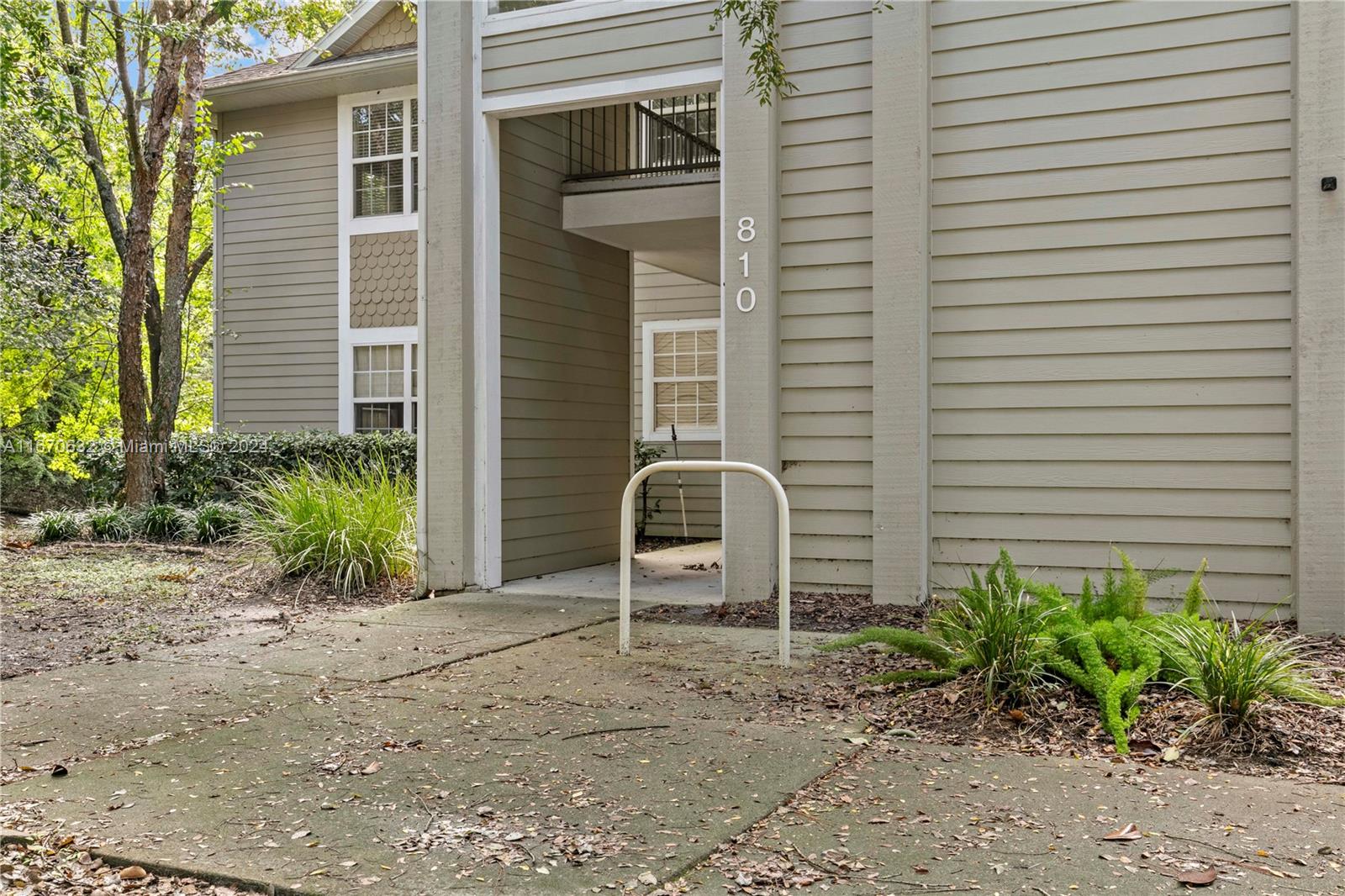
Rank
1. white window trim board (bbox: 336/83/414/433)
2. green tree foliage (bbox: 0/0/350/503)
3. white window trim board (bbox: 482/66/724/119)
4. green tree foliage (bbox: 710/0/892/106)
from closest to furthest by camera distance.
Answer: green tree foliage (bbox: 710/0/892/106), white window trim board (bbox: 482/66/724/119), green tree foliage (bbox: 0/0/350/503), white window trim board (bbox: 336/83/414/433)

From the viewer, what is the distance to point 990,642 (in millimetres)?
3957

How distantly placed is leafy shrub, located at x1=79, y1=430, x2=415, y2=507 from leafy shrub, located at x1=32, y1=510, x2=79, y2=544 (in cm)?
117

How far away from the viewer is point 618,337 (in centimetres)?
923

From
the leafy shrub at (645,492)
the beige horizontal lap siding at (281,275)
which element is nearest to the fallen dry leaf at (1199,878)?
the leafy shrub at (645,492)

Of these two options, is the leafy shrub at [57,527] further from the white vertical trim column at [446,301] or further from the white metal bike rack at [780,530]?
the white metal bike rack at [780,530]

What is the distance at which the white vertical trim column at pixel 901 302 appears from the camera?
238 inches

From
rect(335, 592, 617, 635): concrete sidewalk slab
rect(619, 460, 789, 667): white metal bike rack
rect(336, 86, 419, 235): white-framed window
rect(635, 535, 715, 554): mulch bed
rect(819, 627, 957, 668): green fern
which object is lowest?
rect(635, 535, 715, 554): mulch bed

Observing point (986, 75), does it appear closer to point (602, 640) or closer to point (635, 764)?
point (602, 640)

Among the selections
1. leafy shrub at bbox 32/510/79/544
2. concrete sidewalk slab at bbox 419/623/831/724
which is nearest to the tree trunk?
leafy shrub at bbox 32/510/79/544

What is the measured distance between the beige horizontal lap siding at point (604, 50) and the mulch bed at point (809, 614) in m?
3.37

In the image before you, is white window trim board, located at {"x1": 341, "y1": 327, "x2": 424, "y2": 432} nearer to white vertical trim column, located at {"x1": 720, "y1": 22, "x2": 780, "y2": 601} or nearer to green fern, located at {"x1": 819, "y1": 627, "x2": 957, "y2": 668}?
white vertical trim column, located at {"x1": 720, "y1": 22, "x2": 780, "y2": 601}

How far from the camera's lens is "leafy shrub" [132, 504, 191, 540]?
1083 centimetres

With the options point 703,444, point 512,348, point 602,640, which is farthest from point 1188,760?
point 703,444

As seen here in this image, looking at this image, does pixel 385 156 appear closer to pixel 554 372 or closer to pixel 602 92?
pixel 554 372
